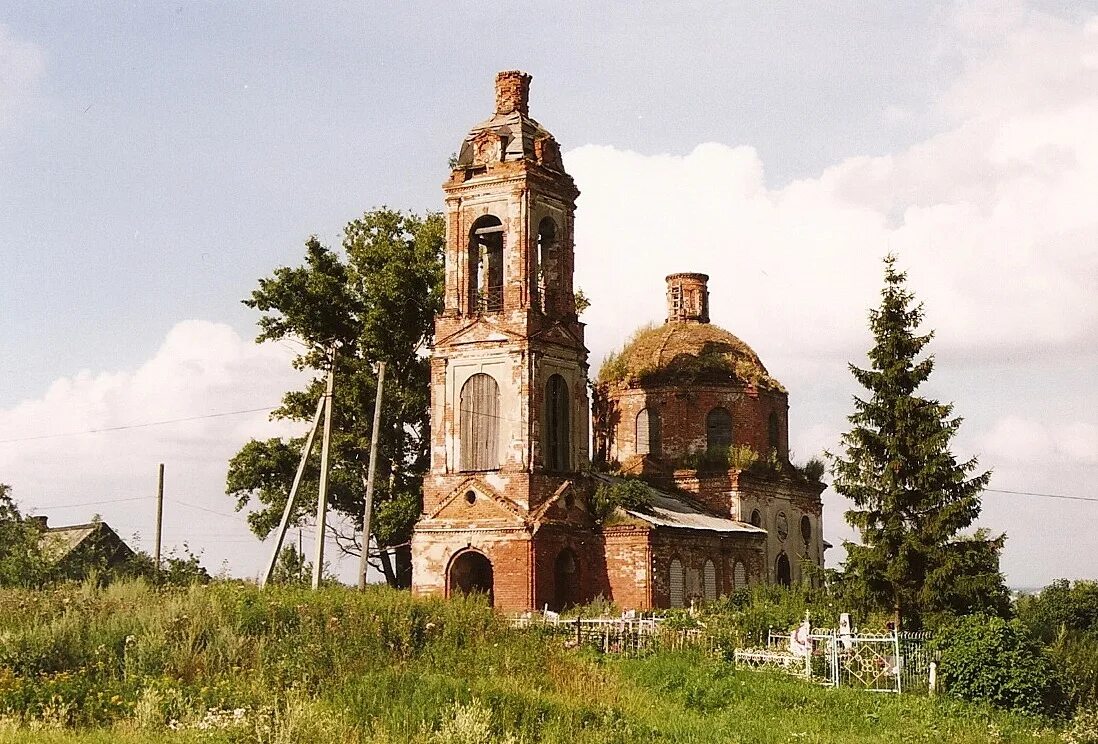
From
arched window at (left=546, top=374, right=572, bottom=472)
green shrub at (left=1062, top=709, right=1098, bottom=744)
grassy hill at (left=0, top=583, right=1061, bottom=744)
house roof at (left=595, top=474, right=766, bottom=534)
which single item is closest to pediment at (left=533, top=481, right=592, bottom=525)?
arched window at (left=546, top=374, right=572, bottom=472)

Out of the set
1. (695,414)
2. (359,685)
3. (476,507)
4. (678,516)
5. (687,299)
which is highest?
(687,299)

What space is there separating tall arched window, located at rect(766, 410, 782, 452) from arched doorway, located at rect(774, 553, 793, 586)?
383cm

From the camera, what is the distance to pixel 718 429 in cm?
4703

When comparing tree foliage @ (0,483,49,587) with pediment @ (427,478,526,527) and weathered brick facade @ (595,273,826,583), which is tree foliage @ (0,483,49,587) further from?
weathered brick facade @ (595,273,826,583)

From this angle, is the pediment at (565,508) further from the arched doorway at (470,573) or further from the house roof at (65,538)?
the house roof at (65,538)

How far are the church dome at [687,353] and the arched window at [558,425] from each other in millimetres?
9177

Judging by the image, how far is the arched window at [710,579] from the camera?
131ft

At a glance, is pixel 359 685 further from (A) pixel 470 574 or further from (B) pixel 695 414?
(B) pixel 695 414

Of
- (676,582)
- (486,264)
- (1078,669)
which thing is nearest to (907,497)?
(1078,669)

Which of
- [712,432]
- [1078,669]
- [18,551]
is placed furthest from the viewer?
[712,432]

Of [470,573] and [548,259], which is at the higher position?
[548,259]

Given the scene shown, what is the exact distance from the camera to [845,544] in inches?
1152

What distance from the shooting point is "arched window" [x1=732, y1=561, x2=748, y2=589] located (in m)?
41.6

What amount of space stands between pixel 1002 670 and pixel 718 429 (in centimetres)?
2449
